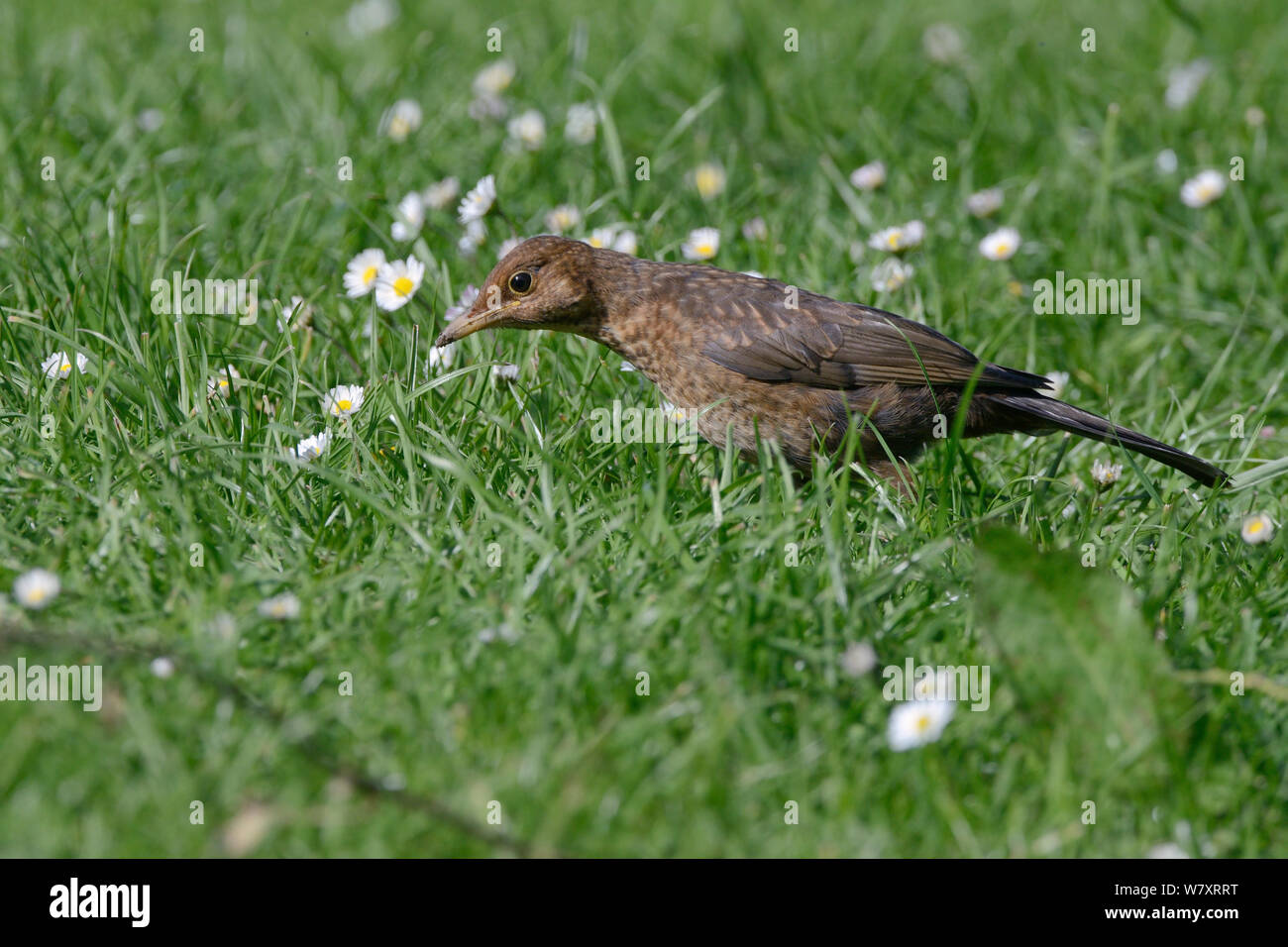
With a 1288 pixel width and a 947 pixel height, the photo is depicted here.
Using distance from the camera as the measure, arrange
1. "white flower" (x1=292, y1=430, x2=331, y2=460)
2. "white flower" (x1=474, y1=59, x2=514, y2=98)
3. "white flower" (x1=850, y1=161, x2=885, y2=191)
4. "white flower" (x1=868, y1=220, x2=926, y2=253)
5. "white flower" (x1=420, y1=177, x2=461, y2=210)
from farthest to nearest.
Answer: "white flower" (x1=474, y1=59, x2=514, y2=98) < "white flower" (x1=850, y1=161, x2=885, y2=191) < "white flower" (x1=420, y1=177, x2=461, y2=210) < "white flower" (x1=868, y1=220, x2=926, y2=253) < "white flower" (x1=292, y1=430, x2=331, y2=460)

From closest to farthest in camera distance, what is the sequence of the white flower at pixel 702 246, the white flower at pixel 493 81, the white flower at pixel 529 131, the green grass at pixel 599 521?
1. the green grass at pixel 599 521
2. the white flower at pixel 702 246
3. the white flower at pixel 529 131
4. the white flower at pixel 493 81

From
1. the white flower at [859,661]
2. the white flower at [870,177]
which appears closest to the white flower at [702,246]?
the white flower at [870,177]

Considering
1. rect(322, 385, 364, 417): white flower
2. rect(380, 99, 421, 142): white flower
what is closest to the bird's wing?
rect(322, 385, 364, 417): white flower

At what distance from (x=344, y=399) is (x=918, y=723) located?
222cm

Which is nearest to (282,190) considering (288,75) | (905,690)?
(288,75)

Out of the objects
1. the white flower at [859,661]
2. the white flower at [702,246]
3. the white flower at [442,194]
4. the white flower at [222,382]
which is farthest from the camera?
the white flower at [442,194]

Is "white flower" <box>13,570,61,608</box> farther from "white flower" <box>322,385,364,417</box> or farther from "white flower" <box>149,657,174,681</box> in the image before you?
"white flower" <box>322,385,364,417</box>

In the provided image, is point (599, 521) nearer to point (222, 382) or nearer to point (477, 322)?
point (477, 322)

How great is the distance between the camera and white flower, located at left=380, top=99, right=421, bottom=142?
6.60 m

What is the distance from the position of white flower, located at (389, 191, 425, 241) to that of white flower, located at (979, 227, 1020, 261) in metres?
2.30

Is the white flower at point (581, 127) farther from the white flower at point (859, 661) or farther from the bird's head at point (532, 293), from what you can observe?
the white flower at point (859, 661)

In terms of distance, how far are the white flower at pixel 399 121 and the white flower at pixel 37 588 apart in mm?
3539

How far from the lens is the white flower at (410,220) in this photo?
5.70 meters
